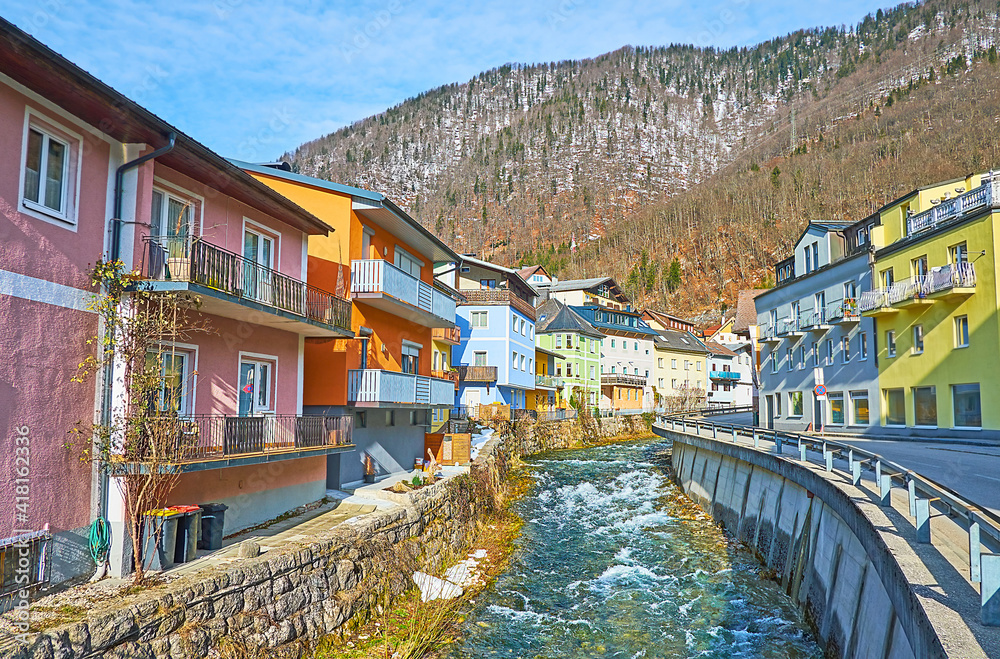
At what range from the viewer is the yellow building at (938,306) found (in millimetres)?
25078

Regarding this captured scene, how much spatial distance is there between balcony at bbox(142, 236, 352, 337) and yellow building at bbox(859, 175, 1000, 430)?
23.7 m

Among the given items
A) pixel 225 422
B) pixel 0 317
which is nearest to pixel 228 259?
pixel 225 422

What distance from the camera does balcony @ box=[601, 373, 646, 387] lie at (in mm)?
74188

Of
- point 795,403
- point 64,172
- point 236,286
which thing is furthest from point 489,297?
point 64,172

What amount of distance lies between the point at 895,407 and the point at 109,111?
32697mm

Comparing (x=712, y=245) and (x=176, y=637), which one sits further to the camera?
(x=712, y=245)

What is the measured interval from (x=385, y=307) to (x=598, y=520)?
34.7 ft

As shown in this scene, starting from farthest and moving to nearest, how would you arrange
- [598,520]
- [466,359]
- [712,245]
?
[712,245], [466,359], [598,520]

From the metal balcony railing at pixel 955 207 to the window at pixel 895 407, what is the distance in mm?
7355

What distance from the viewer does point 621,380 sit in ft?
248

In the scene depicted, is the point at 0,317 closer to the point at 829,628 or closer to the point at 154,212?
the point at 154,212

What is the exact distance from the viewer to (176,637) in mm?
8680

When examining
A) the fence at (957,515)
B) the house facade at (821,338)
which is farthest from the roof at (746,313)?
the fence at (957,515)

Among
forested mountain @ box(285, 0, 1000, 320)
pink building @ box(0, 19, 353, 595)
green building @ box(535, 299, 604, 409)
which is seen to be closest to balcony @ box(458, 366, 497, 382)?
green building @ box(535, 299, 604, 409)
